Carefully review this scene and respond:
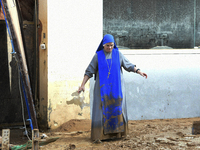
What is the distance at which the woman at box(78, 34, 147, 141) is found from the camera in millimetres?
4742

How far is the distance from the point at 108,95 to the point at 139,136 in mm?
842

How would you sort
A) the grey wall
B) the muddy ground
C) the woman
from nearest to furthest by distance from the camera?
1. the muddy ground
2. the woman
3. the grey wall

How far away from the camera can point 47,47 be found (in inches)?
235

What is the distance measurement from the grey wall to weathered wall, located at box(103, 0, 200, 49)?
34cm

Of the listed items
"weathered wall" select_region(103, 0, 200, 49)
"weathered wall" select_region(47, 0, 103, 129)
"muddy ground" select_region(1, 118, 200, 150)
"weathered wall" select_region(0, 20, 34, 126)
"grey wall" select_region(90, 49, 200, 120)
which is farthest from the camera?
"weathered wall" select_region(103, 0, 200, 49)

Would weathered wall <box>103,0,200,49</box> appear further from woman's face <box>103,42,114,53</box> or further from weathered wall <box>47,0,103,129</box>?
woman's face <box>103,42,114,53</box>

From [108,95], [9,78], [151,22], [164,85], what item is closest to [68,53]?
[9,78]

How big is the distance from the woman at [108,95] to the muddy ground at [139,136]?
0.20 metres

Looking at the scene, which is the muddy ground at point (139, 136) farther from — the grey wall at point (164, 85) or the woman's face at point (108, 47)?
the woman's face at point (108, 47)

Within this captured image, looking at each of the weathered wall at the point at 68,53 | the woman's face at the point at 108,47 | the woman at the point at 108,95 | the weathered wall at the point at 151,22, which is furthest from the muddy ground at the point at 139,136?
the weathered wall at the point at 151,22

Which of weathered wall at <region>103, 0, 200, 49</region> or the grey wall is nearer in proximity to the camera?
the grey wall

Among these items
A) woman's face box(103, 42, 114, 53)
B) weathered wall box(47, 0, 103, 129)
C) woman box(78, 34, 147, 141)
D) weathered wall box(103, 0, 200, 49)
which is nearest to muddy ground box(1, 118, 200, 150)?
woman box(78, 34, 147, 141)

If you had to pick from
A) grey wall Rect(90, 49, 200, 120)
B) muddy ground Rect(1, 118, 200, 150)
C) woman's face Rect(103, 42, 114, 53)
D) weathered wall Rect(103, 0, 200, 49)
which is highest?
weathered wall Rect(103, 0, 200, 49)

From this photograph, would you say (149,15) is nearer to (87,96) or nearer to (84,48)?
(84,48)
